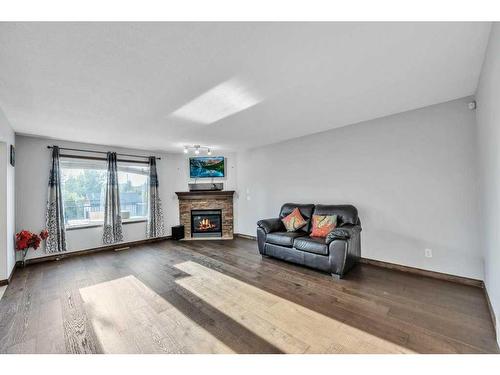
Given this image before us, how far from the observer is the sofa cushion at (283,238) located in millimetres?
3534

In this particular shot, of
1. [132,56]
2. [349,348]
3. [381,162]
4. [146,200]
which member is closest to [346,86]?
[381,162]

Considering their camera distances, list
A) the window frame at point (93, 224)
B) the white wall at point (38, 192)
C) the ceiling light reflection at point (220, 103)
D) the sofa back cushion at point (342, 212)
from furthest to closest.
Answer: the window frame at point (93, 224), the white wall at point (38, 192), the sofa back cushion at point (342, 212), the ceiling light reflection at point (220, 103)

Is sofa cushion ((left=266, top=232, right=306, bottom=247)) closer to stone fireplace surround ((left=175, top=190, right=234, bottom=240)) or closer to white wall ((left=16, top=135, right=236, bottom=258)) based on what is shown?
stone fireplace surround ((left=175, top=190, right=234, bottom=240))

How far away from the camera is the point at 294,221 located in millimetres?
3980

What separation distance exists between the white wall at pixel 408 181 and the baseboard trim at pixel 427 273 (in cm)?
6

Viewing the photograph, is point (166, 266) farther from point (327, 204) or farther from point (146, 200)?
point (327, 204)

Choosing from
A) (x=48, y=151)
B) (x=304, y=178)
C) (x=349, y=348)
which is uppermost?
Result: (x=48, y=151)

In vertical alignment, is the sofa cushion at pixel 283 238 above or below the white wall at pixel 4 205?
below

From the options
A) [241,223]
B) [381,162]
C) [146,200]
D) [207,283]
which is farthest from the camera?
[241,223]

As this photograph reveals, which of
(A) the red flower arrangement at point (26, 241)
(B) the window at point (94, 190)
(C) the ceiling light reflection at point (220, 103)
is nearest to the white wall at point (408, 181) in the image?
(C) the ceiling light reflection at point (220, 103)

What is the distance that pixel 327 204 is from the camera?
13.4 feet

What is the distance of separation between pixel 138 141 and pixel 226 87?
10.0ft

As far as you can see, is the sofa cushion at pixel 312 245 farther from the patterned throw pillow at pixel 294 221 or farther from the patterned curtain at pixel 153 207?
the patterned curtain at pixel 153 207
